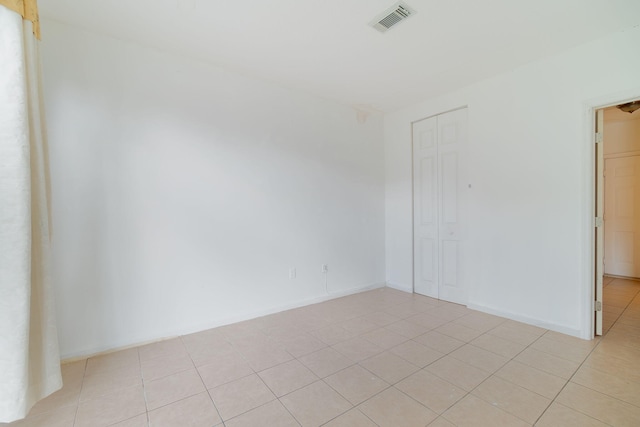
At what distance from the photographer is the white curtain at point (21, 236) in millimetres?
1425

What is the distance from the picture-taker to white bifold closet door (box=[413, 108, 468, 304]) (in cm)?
361

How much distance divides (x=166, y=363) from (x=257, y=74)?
3.02 m

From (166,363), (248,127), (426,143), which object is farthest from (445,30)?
(166,363)

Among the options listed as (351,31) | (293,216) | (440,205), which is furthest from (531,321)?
(351,31)

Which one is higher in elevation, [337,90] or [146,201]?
[337,90]

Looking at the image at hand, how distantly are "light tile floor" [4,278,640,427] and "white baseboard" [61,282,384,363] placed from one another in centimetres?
7

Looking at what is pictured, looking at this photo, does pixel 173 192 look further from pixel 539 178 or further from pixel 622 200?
pixel 622 200

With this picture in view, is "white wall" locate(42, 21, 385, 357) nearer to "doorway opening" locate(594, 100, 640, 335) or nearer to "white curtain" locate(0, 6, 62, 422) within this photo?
"white curtain" locate(0, 6, 62, 422)

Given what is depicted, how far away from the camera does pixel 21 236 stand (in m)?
1.47

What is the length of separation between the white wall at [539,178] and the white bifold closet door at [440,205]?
0.16m

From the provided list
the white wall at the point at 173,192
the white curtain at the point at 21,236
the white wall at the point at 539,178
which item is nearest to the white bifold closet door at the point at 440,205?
the white wall at the point at 539,178

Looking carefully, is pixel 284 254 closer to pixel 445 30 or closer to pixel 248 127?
pixel 248 127

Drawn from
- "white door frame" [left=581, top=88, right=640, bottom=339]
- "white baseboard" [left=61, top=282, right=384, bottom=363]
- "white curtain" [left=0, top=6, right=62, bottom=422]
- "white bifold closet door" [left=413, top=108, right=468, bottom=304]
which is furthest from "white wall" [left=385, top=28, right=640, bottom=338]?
"white curtain" [left=0, top=6, right=62, bottom=422]

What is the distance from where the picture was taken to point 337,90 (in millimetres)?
3602
